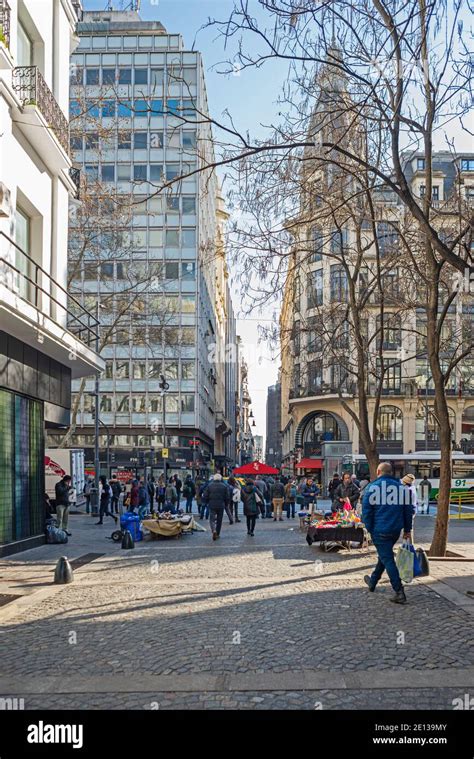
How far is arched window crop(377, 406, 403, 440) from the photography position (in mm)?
59062

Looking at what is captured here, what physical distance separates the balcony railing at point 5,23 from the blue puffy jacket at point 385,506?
9930 mm

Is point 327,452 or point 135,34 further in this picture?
point 135,34

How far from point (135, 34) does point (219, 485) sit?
51.0 m

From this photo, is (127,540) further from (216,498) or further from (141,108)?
(141,108)

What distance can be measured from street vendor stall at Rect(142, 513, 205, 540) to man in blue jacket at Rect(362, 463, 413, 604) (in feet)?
33.0

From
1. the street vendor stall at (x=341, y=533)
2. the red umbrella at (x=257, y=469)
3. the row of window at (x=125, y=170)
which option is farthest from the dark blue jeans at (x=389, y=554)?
the row of window at (x=125, y=170)

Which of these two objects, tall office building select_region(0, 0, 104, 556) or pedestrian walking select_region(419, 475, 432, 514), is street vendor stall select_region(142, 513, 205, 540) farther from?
pedestrian walking select_region(419, 475, 432, 514)

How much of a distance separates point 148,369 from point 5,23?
140 ft

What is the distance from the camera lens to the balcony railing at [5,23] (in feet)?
40.6

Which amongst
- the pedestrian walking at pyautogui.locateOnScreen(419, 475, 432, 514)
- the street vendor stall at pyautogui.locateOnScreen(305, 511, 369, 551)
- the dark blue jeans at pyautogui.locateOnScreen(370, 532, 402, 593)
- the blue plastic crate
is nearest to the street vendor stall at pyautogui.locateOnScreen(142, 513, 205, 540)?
the blue plastic crate
